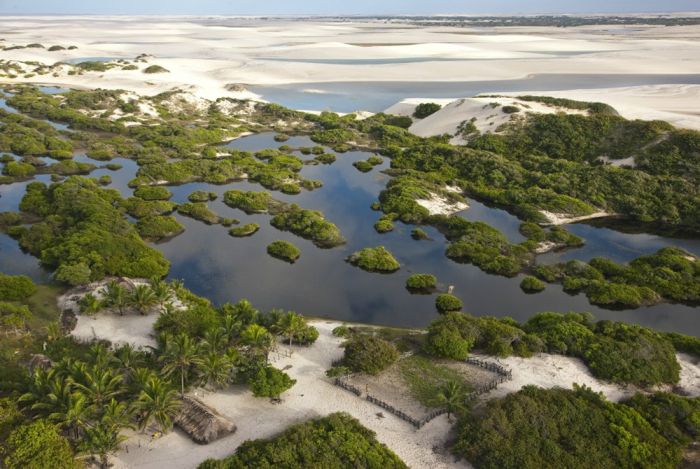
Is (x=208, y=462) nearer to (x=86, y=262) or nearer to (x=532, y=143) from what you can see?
(x=86, y=262)

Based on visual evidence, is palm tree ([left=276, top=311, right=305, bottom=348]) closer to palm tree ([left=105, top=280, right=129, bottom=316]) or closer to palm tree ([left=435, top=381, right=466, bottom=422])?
palm tree ([left=435, top=381, right=466, bottom=422])

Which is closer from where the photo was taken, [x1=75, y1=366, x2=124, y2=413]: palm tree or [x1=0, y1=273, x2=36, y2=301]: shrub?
[x1=75, y1=366, x2=124, y2=413]: palm tree

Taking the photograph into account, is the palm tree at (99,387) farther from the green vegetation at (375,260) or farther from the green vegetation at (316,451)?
Result: the green vegetation at (375,260)

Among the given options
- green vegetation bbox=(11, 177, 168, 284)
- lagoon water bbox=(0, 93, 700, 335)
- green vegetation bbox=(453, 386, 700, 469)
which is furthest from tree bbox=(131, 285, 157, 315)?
green vegetation bbox=(453, 386, 700, 469)

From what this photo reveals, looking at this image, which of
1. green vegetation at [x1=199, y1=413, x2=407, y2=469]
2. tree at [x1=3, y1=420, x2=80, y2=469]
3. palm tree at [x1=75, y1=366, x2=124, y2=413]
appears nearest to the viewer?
tree at [x1=3, y1=420, x2=80, y2=469]

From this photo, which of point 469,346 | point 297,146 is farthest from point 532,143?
point 469,346

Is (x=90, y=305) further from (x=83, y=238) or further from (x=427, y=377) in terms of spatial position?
(x=427, y=377)
